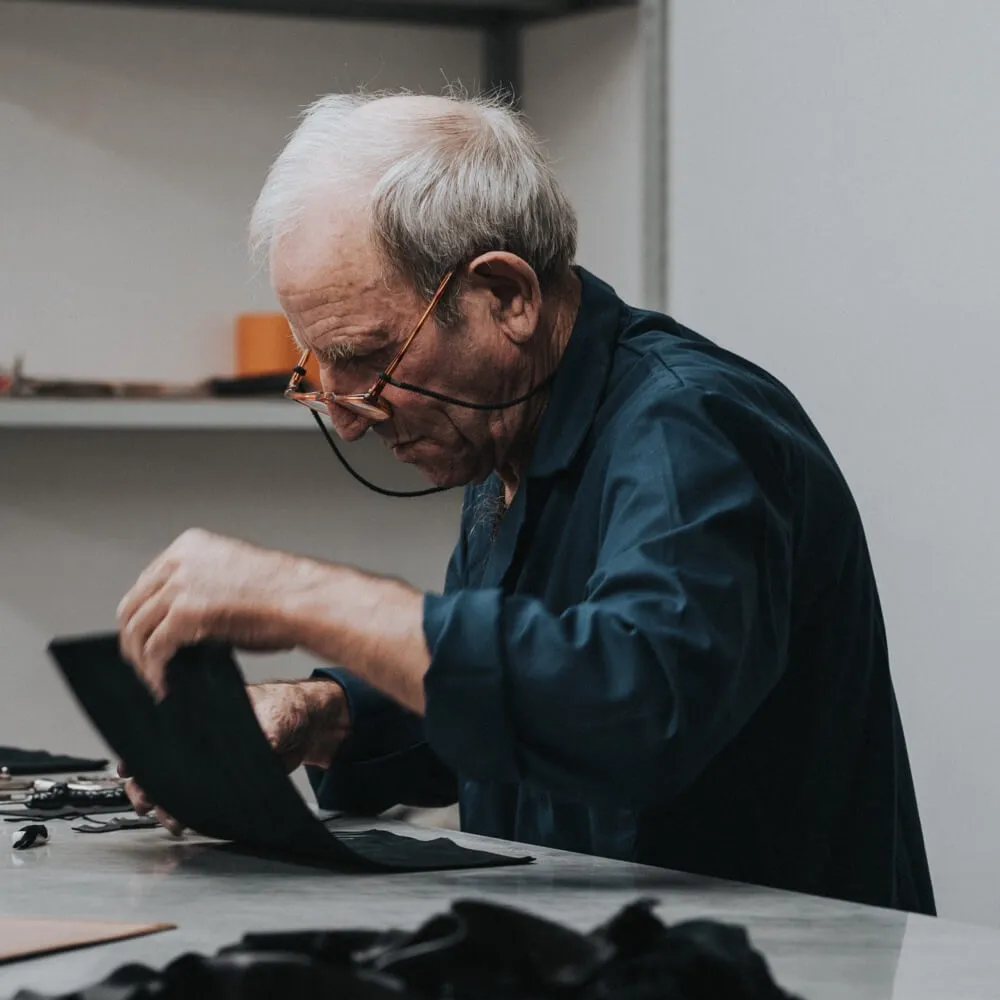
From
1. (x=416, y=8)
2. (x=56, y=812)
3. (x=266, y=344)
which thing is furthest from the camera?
(x=416, y=8)

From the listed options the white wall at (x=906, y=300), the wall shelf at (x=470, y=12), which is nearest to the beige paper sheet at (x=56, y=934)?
the white wall at (x=906, y=300)

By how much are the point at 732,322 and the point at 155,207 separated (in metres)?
1.18

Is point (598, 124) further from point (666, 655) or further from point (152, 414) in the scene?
point (666, 655)

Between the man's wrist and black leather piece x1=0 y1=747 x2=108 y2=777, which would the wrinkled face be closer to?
the man's wrist

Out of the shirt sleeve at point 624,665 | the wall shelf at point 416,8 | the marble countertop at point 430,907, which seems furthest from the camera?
the wall shelf at point 416,8

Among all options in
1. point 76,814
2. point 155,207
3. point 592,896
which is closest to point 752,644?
point 592,896

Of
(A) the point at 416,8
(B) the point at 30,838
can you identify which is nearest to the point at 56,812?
(B) the point at 30,838

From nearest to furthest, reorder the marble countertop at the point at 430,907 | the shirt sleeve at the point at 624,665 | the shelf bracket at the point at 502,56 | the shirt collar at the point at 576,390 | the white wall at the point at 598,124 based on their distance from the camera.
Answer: the marble countertop at the point at 430,907 → the shirt sleeve at the point at 624,665 → the shirt collar at the point at 576,390 → the white wall at the point at 598,124 → the shelf bracket at the point at 502,56

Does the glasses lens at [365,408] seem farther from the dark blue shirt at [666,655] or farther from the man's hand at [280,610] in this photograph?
the man's hand at [280,610]

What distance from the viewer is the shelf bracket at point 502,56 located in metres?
3.74

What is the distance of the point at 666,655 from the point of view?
1.24m

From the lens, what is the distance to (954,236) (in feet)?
8.41

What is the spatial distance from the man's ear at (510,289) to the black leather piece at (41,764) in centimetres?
88

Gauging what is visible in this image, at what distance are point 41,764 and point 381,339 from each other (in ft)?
2.76
